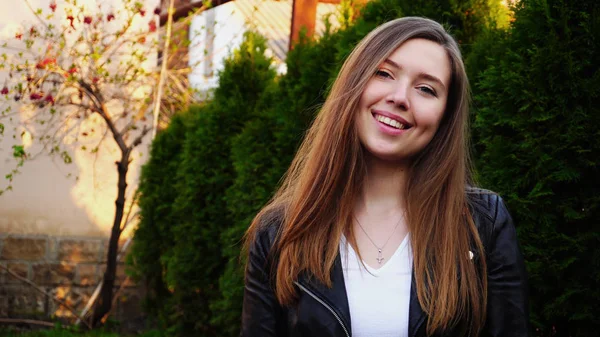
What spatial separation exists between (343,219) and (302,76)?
2779mm

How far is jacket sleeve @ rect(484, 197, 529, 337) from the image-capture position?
220 cm

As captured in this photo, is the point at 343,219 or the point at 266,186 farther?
the point at 266,186

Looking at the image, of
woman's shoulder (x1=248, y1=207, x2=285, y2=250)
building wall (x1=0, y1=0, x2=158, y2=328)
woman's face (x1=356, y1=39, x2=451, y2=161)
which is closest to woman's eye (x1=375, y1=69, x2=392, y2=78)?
woman's face (x1=356, y1=39, x2=451, y2=161)

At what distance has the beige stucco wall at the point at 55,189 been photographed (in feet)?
27.9

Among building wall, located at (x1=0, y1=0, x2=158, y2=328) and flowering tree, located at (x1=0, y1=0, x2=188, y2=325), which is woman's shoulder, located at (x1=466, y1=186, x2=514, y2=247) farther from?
building wall, located at (x1=0, y1=0, x2=158, y2=328)

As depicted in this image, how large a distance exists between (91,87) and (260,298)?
5.93m

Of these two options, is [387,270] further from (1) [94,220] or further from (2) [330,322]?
(1) [94,220]

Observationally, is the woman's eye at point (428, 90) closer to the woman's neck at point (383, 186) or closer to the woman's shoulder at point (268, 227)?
the woman's neck at point (383, 186)

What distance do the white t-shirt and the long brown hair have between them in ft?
0.16

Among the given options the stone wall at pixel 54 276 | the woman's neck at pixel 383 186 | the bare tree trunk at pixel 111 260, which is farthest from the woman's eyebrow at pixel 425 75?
the stone wall at pixel 54 276

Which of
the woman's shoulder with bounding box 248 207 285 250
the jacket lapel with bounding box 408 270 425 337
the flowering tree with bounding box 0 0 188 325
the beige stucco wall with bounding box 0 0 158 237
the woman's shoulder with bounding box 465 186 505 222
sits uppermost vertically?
the flowering tree with bounding box 0 0 188 325

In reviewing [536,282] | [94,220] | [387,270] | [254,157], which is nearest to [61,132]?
[94,220]

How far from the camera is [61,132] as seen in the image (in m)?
8.69

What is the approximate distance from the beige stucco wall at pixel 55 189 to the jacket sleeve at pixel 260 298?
5.92 metres
